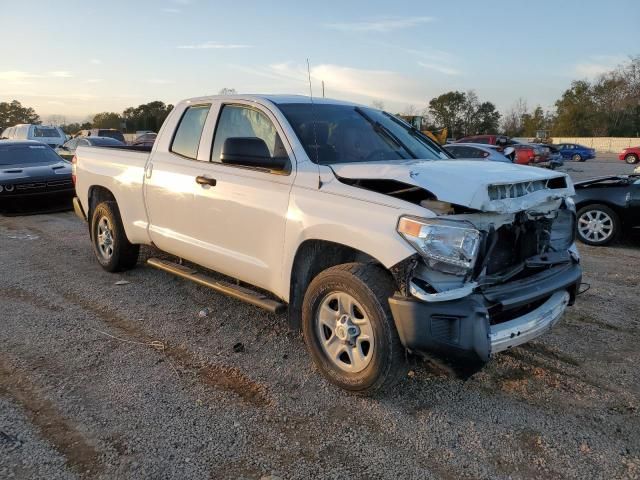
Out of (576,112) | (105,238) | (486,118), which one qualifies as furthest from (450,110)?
(105,238)

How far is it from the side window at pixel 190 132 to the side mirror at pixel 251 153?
1.01 metres

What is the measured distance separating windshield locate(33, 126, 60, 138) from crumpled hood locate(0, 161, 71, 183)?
13.4 metres

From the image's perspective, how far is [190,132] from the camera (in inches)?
197

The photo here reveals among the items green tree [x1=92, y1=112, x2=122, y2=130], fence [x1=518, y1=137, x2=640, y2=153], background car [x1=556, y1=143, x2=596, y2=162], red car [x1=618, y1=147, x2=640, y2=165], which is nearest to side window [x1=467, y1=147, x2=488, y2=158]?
red car [x1=618, y1=147, x2=640, y2=165]

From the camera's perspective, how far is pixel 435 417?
3303mm

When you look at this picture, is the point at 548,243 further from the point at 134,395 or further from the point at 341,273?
the point at 134,395

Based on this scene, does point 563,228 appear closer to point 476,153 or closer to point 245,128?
point 245,128

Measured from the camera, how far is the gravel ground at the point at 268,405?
284cm

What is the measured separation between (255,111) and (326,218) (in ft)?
4.52

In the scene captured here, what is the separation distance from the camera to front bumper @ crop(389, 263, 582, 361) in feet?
9.82

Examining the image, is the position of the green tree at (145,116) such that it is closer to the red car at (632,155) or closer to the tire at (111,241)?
the red car at (632,155)

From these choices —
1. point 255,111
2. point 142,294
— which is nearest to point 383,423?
point 255,111

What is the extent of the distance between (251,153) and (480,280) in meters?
1.80

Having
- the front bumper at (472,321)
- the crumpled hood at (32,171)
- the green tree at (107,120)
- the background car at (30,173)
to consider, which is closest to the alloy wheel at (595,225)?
the front bumper at (472,321)
